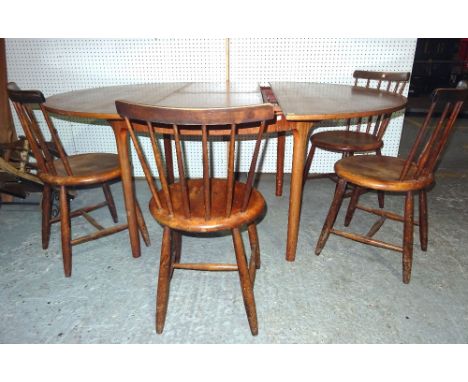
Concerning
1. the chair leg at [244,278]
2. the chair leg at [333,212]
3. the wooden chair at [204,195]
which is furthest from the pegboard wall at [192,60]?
the chair leg at [244,278]

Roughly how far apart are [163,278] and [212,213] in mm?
347

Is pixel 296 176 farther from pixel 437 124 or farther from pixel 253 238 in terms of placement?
pixel 437 124

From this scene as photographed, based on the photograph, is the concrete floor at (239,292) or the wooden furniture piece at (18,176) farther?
the wooden furniture piece at (18,176)

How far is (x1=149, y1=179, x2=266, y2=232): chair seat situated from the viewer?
4.13ft

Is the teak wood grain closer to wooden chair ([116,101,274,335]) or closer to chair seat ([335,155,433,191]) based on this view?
chair seat ([335,155,433,191])

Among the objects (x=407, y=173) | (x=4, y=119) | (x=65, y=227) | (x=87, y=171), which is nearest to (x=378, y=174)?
(x=407, y=173)

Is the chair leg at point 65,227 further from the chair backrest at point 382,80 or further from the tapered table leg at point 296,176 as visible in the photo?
the chair backrest at point 382,80

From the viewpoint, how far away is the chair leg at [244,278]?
1.34m

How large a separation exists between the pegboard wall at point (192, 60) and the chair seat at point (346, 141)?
61cm

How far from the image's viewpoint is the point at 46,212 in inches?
76.2

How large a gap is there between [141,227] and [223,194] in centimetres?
74
